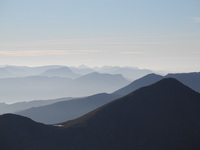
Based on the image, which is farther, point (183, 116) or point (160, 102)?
point (160, 102)

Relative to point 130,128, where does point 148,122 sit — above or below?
above

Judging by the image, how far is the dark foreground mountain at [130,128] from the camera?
309 ft

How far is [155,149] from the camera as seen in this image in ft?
306

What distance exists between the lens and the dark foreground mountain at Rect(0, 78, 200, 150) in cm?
9425

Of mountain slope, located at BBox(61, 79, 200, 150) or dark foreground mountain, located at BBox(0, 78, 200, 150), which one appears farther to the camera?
mountain slope, located at BBox(61, 79, 200, 150)

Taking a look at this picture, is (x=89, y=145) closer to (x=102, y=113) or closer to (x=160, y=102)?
(x=102, y=113)

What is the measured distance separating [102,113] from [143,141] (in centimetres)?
2455

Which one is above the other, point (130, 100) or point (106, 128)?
point (130, 100)


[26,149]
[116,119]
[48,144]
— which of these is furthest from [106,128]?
[26,149]

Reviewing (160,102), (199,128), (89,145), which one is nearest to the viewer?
(89,145)

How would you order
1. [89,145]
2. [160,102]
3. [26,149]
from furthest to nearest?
[160,102], [89,145], [26,149]

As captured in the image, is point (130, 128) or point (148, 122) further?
point (148, 122)

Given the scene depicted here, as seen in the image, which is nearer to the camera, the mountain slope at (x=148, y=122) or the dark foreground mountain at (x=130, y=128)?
the dark foreground mountain at (x=130, y=128)

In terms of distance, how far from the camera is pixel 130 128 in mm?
107000
